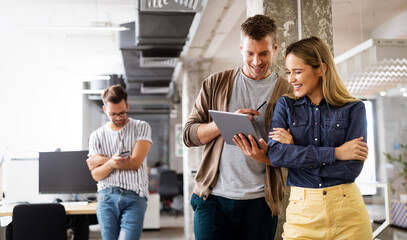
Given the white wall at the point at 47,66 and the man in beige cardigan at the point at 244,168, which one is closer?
the man in beige cardigan at the point at 244,168

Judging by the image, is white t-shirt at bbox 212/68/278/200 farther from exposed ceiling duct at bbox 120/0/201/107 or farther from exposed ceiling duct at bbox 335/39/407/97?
exposed ceiling duct at bbox 335/39/407/97

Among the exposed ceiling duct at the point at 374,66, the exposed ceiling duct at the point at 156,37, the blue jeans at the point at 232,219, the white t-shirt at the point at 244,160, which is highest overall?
the exposed ceiling duct at the point at 156,37

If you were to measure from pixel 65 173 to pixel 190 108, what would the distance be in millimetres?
4166

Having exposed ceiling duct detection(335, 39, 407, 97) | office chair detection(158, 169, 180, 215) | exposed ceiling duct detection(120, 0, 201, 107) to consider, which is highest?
exposed ceiling duct detection(120, 0, 201, 107)

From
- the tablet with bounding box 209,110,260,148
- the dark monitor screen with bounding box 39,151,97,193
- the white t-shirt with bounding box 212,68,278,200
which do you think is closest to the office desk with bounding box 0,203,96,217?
the dark monitor screen with bounding box 39,151,97,193

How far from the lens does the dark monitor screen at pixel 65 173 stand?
15.3ft

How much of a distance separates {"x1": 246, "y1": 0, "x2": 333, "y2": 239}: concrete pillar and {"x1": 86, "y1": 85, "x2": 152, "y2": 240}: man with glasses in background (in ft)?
4.10

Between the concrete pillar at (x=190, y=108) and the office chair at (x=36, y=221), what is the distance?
4444 millimetres

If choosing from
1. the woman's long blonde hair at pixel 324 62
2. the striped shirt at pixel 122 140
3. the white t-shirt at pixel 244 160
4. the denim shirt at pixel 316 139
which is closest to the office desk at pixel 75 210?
the striped shirt at pixel 122 140

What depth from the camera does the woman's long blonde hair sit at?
1801mm

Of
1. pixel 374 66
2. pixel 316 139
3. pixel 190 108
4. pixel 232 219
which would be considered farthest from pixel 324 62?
pixel 190 108

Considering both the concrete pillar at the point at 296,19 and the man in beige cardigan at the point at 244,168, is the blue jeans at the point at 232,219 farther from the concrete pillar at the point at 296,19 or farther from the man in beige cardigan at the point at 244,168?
Answer: the concrete pillar at the point at 296,19

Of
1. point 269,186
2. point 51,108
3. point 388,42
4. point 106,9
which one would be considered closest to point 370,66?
point 388,42

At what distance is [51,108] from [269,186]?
27.6 ft
